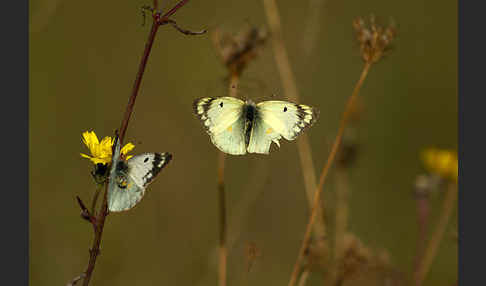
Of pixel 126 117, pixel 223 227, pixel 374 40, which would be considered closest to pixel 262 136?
pixel 223 227

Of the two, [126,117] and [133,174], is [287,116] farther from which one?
[126,117]

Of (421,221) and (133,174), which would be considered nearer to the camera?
(133,174)

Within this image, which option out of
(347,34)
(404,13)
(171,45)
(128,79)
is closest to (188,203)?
(128,79)

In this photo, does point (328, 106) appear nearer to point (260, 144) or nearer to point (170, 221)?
point (170, 221)

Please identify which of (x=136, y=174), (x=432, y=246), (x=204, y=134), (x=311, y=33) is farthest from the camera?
(x=204, y=134)

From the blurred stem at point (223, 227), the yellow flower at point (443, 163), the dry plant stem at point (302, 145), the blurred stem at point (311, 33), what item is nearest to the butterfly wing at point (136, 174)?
the blurred stem at point (223, 227)

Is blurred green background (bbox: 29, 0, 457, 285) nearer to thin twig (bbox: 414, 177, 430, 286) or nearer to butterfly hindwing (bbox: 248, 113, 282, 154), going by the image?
thin twig (bbox: 414, 177, 430, 286)

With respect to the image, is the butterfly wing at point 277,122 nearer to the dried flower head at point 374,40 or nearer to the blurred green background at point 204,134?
the dried flower head at point 374,40
